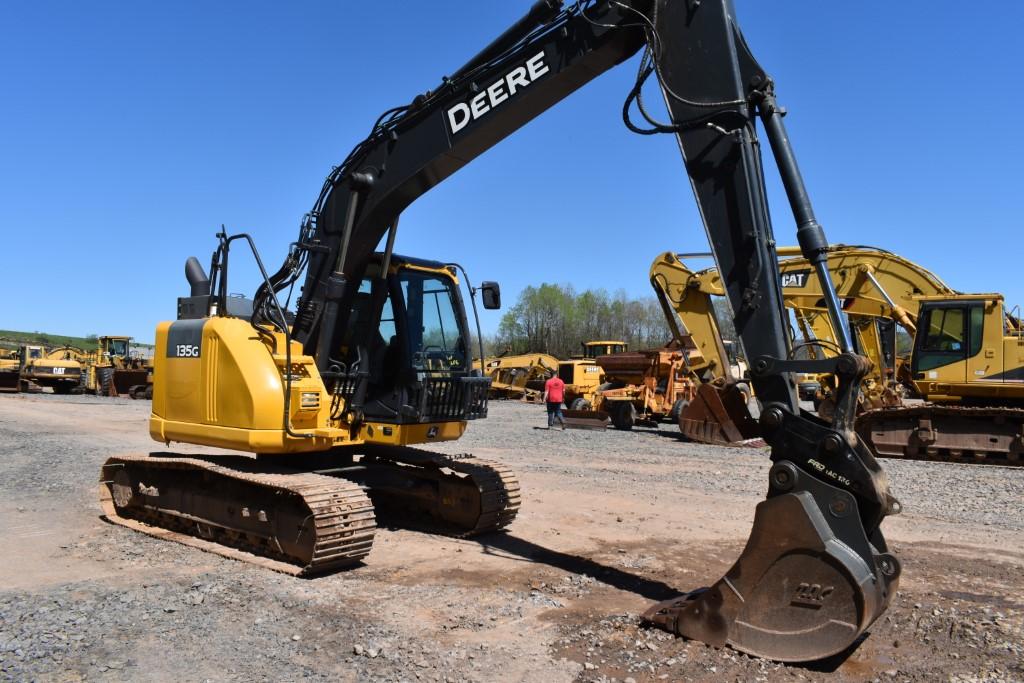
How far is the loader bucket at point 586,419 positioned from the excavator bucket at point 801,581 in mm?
16636

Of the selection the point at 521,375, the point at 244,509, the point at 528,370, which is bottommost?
the point at 244,509

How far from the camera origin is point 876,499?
4.60 m

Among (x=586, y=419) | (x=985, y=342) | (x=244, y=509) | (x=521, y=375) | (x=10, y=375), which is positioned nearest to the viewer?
(x=244, y=509)

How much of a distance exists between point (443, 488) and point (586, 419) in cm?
1393

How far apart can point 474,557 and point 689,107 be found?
427cm

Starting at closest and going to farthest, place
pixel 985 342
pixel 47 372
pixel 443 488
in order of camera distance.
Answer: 1. pixel 443 488
2. pixel 985 342
3. pixel 47 372

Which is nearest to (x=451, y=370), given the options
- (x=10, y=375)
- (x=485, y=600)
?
(x=485, y=600)

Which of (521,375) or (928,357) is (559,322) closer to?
(521,375)

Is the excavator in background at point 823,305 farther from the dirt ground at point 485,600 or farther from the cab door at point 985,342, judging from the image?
the dirt ground at point 485,600

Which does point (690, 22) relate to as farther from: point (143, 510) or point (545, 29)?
point (143, 510)

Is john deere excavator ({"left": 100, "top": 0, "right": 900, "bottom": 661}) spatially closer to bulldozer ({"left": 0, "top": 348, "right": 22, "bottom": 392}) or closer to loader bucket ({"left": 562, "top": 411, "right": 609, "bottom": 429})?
loader bucket ({"left": 562, "top": 411, "right": 609, "bottom": 429})

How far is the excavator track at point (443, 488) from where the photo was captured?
26.2 feet

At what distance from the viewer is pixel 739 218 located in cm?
529

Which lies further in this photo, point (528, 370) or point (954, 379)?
point (528, 370)
